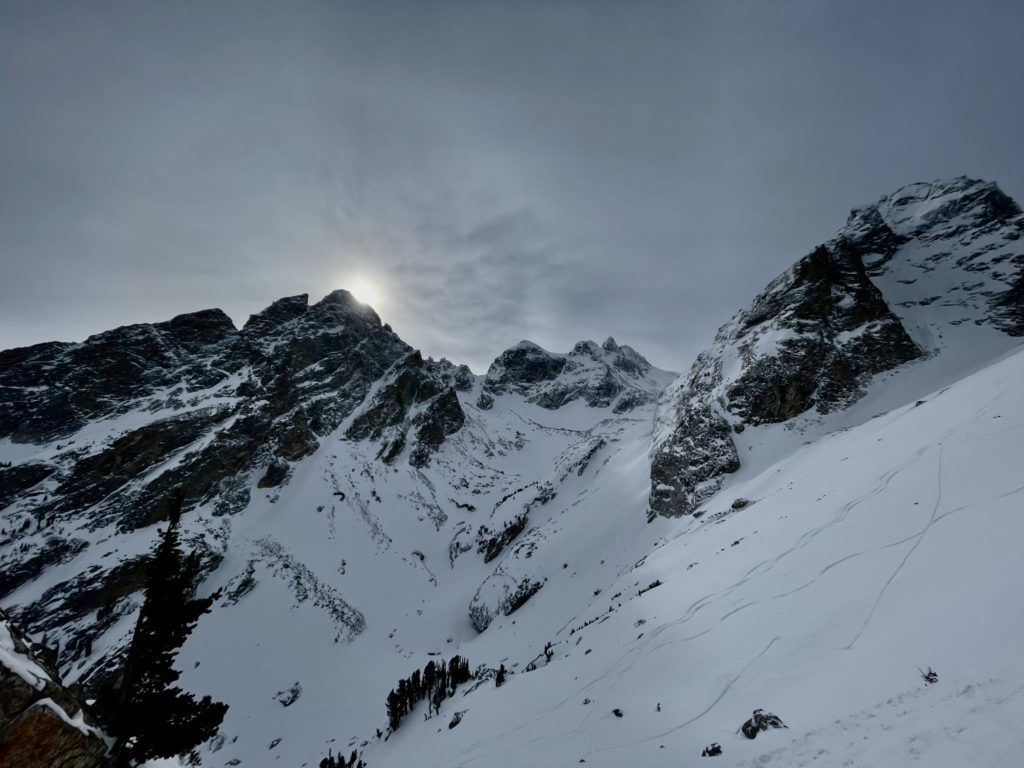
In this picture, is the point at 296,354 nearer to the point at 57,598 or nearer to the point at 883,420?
the point at 57,598

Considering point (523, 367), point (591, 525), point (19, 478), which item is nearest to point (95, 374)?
point (19, 478)

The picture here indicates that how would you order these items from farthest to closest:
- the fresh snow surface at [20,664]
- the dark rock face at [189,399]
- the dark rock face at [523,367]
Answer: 1. the dark rock face at [523,367]
2. the dark rock face at [189,399]
3. the fresh snow surface at [20,664]

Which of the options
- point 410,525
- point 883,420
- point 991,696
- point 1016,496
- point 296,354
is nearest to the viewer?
point 991,696

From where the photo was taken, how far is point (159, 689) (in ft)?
31.3

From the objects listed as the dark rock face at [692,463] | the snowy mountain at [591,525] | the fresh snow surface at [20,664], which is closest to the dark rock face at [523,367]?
the snowy mountain at [591,525]

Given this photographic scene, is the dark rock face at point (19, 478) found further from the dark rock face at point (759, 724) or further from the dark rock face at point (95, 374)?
the dark rock face at point (759, 724)

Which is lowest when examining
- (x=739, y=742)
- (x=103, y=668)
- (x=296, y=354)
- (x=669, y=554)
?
(x=669, y=554)

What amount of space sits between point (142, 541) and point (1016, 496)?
63.3m

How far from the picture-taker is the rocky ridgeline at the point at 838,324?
35.2m

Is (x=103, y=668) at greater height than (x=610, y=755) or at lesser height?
greater

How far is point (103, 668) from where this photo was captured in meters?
29.3

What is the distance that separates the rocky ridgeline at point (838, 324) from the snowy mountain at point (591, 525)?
35 cm

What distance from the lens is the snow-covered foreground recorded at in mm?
6109

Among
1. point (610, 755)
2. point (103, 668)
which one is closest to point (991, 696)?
point (610, 755)
